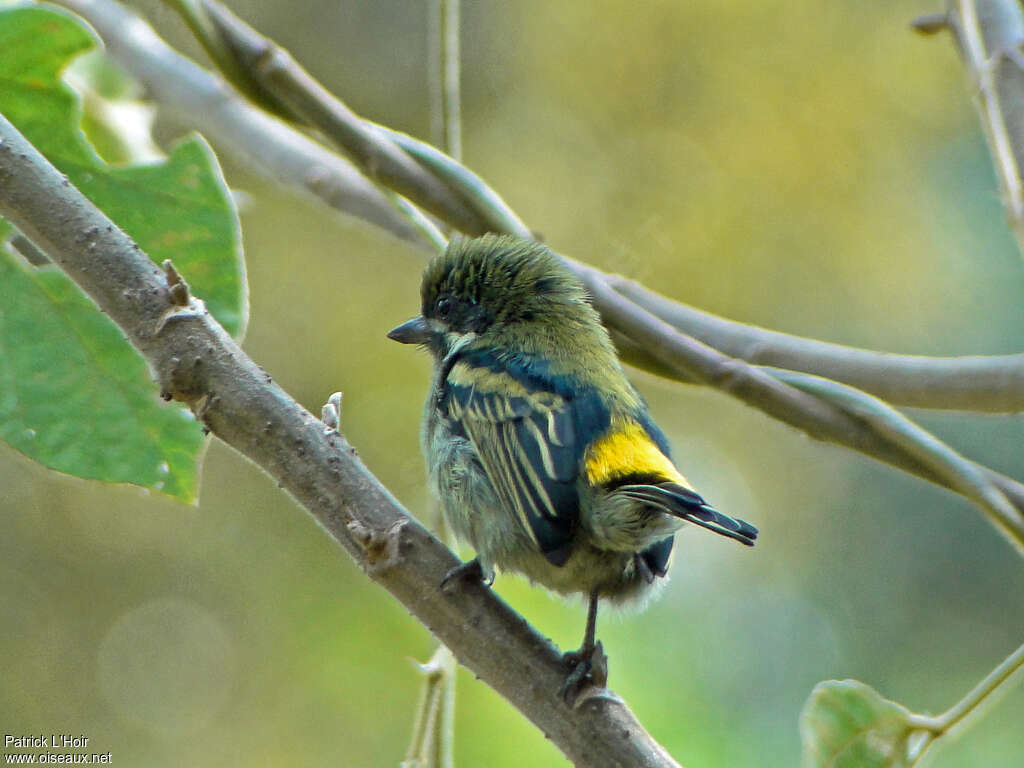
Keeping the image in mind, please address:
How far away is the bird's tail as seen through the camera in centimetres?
142

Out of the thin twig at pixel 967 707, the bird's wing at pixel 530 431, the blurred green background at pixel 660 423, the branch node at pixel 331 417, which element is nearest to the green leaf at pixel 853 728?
the thin twig at pixel 967 707

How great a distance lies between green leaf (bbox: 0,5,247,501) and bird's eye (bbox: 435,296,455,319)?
0.72m

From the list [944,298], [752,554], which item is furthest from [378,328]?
[944,298]

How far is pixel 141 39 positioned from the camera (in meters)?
2.56

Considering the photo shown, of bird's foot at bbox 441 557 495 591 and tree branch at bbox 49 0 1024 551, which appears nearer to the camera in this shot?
bird's foot at bbox 441 557 495 591

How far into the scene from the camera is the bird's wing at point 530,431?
1715 mm

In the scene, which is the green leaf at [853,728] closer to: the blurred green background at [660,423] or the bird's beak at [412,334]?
the bird's beak at [412,334]

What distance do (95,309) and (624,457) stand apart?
83 cm

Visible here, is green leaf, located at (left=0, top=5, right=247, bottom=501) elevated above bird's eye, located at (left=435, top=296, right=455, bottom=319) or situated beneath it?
situated beneath

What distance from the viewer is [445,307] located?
2.33 meters

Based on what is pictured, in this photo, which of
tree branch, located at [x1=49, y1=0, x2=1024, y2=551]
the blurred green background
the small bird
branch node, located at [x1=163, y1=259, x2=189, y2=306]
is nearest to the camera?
branch node, located at [x1=163, y1=259, x2=189, y2=306]

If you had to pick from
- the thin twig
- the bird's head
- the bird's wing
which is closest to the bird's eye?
the bird's head

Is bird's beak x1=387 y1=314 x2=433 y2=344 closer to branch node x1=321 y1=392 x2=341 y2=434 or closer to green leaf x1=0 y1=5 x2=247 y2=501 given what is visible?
green leaf x1=0 y1=5 x2=247 y2=501

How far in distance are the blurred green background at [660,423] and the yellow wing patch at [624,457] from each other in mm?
1261
